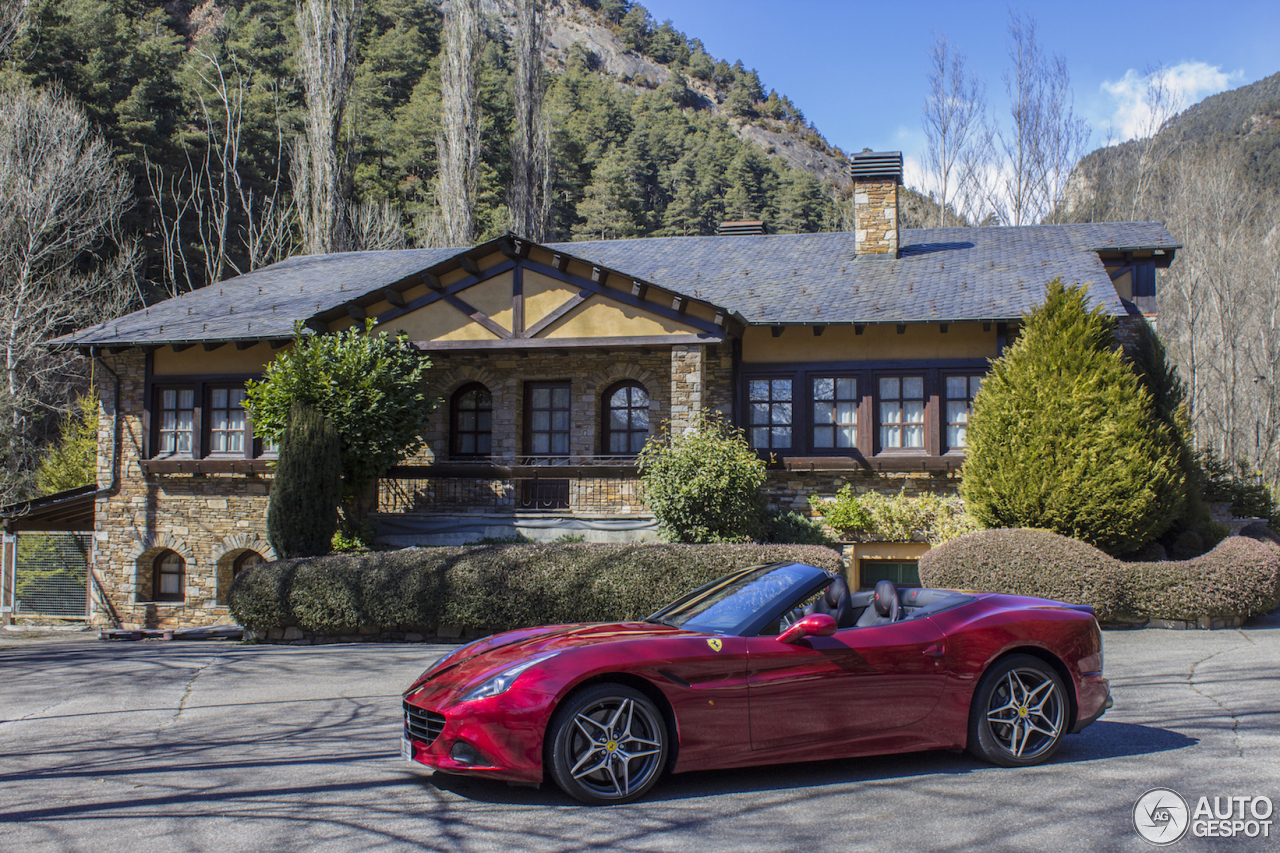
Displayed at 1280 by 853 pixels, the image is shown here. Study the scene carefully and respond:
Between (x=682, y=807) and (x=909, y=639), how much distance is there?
159 centimetres

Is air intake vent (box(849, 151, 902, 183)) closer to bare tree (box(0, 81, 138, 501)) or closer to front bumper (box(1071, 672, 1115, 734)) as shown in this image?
front bumper (box(1071, 672, 1115, 734))

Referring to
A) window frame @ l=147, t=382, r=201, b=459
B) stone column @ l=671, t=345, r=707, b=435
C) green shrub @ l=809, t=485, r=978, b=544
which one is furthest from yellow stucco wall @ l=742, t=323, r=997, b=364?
window frame @ l=147, t=382, r=201, b=459

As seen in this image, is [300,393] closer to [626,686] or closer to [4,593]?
[4,593]

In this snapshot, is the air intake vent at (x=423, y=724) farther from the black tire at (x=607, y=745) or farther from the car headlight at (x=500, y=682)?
the black tire at (x=607, y=745)

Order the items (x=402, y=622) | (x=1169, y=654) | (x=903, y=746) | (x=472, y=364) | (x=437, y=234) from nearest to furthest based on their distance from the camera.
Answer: (x=903, y=746) → (x=1169, y=654) → (x=402, y=622) → (x=472, y=364) → (x=437, y=234)

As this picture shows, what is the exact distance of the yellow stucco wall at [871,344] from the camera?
15.5 m

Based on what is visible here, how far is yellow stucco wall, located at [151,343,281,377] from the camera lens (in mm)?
17594

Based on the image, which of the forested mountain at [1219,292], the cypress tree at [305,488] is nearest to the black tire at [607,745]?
the cypress tree at [305,488]

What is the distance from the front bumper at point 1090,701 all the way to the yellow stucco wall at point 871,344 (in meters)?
10.5

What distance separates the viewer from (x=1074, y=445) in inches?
491

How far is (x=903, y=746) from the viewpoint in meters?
5.20

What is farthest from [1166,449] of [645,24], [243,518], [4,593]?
[645,24]

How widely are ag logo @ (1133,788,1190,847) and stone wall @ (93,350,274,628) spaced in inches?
604

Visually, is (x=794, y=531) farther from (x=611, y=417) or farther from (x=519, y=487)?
(x=519, y=487)
